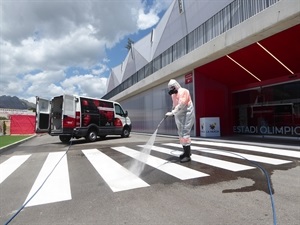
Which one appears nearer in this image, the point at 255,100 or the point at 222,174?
the point at 222,174

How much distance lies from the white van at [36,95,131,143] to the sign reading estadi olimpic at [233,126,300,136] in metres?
8.01

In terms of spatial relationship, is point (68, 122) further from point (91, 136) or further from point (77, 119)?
point (91, 136)

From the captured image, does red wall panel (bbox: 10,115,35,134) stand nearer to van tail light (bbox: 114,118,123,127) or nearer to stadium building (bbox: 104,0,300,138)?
stadium building (bbox: 104,0,300,138)

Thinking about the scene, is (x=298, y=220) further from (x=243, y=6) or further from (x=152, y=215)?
(x=243, y=6)

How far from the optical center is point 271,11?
9836 millimetres

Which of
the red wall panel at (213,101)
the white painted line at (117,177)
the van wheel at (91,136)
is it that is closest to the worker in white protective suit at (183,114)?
the white painted line at (117,177)

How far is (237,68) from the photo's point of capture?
14766mm

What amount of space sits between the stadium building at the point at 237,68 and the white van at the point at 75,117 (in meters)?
5.45

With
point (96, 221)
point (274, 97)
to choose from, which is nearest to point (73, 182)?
point (96, 221)

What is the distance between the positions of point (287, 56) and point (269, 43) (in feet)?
3.89

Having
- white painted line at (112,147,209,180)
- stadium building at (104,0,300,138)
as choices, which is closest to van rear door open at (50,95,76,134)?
stadium building at (104,0,300,138)

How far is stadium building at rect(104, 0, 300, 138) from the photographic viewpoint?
431 inches

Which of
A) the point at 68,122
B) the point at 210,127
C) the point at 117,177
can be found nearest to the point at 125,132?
the point at 68,122

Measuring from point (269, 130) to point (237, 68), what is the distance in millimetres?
3942
